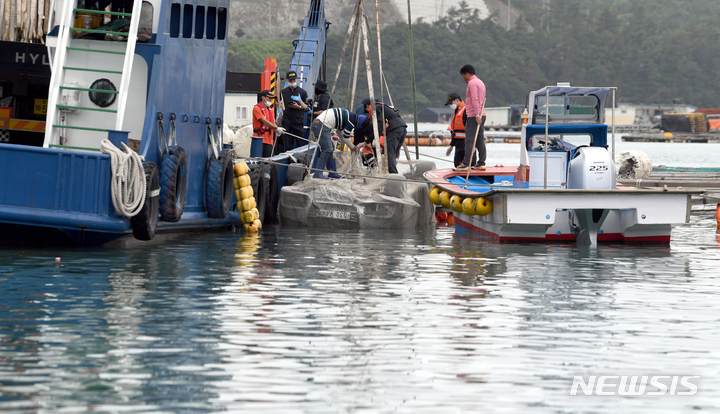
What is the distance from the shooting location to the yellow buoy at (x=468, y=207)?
14.1 meters

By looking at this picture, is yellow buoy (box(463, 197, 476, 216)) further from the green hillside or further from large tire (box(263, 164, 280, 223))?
the green hillside

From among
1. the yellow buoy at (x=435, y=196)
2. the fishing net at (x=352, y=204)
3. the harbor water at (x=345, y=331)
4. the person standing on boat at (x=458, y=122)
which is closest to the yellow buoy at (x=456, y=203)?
the yellow buoy at (x=435, y=196)

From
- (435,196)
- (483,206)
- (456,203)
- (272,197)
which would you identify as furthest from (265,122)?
(483,206)

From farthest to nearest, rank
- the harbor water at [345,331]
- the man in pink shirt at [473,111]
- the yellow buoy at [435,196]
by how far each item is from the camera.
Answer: the man in pink shirt at [473,111] → the yellow buoy at [435,196] → the harbor water at [345,331]

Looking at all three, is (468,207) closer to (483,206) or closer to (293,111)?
(483,206)

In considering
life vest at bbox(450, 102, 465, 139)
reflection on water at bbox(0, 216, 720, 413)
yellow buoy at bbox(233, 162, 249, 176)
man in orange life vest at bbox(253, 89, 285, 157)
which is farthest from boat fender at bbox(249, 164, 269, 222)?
reflection on water at bbox(0, 216, 720, 413)

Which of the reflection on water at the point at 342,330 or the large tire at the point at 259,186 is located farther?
the large tire at the point at 259,186

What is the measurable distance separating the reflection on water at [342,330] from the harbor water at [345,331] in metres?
0.02

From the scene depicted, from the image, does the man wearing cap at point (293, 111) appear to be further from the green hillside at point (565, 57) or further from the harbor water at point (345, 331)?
the green hillside at point (565, 57)

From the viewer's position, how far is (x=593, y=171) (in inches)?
525

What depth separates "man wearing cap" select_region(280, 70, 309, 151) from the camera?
19078mm

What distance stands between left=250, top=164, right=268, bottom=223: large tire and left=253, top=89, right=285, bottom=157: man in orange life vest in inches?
65.2

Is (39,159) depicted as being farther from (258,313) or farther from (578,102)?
(578,102)

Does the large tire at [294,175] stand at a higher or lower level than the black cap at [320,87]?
lower
